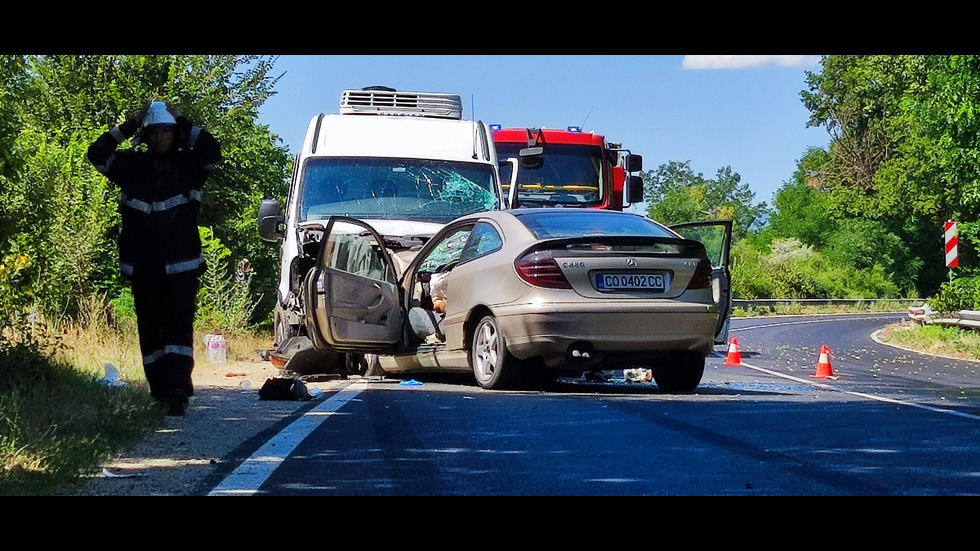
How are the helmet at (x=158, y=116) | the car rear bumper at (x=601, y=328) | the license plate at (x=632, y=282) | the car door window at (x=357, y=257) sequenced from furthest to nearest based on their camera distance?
1. the car door window at (x=357, y=257)
2. the license plate at (x=632, y=282)
3. the car rear bumper at (x=601, y=328)
4. the helmet at (x=158, y=116)

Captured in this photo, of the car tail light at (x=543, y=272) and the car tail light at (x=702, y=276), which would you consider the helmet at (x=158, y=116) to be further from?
the car tail light at (x=702, y=276)

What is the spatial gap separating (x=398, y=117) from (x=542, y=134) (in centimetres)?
490

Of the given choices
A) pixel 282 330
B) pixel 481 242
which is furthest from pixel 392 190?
pixel 481 242

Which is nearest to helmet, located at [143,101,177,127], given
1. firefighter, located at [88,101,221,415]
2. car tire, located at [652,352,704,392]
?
firefighter, located at [88,101,221,415]

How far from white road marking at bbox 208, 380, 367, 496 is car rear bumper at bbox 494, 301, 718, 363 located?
156 centimetres

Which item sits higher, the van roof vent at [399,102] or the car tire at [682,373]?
the van roof vent at [399,102]

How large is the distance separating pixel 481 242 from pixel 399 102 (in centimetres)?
564

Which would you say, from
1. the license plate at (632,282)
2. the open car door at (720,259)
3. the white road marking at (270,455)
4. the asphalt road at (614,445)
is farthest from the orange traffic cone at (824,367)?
the white road marking at (270,455)

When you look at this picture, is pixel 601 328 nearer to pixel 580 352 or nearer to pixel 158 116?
pixel 580 352

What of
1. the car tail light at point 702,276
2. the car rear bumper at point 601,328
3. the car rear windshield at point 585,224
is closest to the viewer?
the car rear bumper at point 601,328

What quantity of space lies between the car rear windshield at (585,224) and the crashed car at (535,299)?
0.04ft

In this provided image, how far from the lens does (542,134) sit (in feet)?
68.9

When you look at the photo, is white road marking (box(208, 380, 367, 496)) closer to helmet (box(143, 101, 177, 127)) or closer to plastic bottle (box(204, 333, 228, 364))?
helmet (box(143, 101, 177, 127))

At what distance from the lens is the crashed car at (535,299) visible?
1102 centimetres
